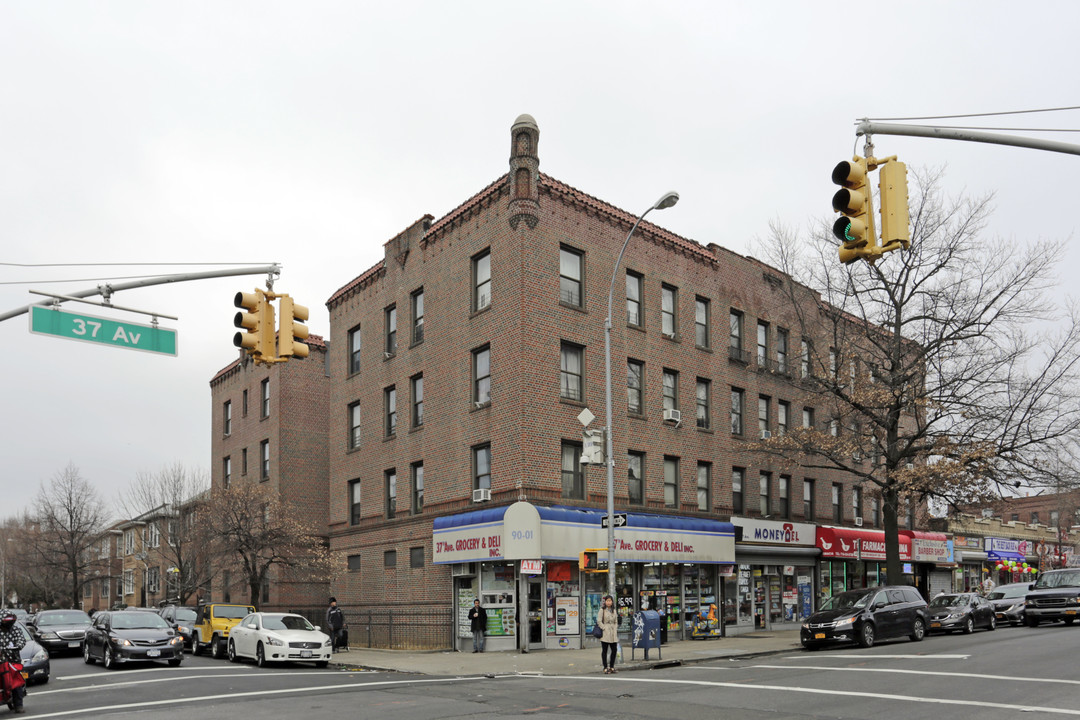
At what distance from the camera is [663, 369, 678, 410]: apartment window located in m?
32.1

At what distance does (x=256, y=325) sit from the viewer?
13141mm

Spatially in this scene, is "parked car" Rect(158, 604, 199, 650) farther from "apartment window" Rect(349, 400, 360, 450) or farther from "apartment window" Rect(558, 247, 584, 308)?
"apartment window" Rect(558, 247, 584, 308)

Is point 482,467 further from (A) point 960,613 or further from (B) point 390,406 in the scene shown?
(A) point 960,613

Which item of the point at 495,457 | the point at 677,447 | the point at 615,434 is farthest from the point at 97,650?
the point at 677,447

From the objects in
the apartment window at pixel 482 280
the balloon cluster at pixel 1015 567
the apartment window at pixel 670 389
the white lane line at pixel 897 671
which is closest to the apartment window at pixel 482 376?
the apartment window at pixel 482 280

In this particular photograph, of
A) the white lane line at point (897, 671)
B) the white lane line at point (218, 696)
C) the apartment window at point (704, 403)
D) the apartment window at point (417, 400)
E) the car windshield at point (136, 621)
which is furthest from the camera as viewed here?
the apartment window at point (704, 403)

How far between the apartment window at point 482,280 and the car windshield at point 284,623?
1073 cm

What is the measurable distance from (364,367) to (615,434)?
37.5 ft

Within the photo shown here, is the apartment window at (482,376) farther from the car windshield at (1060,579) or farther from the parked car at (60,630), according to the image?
the car windshield at (1060,579)

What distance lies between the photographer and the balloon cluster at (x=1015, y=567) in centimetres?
5447

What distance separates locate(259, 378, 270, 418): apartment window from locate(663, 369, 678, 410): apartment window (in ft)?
69.2

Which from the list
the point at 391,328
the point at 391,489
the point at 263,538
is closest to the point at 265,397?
the point at 263,538

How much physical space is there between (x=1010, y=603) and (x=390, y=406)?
25337mm

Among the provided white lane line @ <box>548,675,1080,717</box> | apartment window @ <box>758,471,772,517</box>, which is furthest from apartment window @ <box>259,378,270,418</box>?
white lane line @ <box>548,675,1080,717</box>
